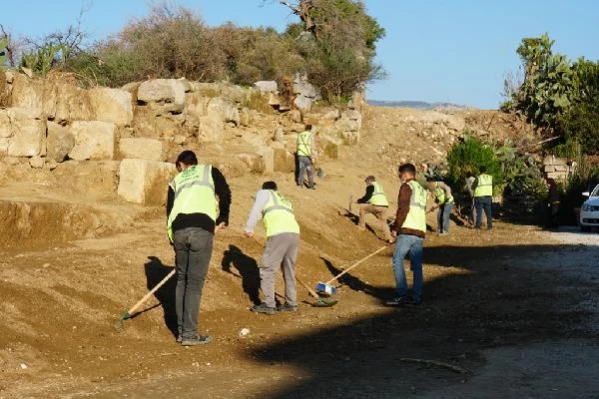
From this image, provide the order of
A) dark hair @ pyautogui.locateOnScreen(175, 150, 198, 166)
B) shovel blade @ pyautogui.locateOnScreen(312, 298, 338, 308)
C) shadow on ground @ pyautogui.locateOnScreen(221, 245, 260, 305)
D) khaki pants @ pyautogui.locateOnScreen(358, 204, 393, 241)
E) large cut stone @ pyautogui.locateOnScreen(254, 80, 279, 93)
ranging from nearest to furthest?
dark hair @ pyautogui.locateOnScreen(175, 150, 198, 166) → shovel blade @ pyautogui.locateOnScreen(312, 298, 338, 308) → shadow on ground @ pyautogui.locateOnScreen(221, 245, 260, 305) → khaki pants @ pyautogui.locateOnScreen(358, 204, 393, 241) → large cut stone @ pyautogui.locateOnScreen(254, 80, 279, 93)

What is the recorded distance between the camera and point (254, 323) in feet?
37.2

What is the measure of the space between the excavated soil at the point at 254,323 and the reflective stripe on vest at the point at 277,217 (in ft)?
3.45

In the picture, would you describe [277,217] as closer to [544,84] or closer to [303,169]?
[303,169]

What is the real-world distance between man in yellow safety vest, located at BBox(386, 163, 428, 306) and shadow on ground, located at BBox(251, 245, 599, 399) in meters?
0.27

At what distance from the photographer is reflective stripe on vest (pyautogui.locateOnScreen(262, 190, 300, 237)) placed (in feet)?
39.1

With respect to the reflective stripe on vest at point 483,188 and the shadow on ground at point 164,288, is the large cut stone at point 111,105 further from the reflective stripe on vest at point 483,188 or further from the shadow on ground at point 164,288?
the reflective stripe on vest at point 483,188

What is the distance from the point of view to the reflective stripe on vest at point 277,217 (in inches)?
470

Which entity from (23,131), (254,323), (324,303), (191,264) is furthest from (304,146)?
(191,264)

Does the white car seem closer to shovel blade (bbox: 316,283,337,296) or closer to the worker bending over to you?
the worker bending over

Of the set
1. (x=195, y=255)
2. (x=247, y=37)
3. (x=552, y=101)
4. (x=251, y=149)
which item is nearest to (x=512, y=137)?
(x=552, y=101)

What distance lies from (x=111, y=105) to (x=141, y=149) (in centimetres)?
141

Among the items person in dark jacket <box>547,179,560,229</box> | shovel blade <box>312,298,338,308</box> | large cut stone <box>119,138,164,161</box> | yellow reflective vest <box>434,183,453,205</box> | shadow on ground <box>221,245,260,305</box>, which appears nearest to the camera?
shovel blade <box>312,298,338,308</box>

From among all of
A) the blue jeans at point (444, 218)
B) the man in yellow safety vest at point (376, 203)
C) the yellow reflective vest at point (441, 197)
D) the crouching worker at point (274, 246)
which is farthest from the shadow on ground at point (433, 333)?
the blue jeans at point (444, 218)

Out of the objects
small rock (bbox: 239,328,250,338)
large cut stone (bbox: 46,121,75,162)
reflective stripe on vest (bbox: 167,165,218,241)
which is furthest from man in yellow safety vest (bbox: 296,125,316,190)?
reflective stripe on vest (bbox: 167,165,218,241)
